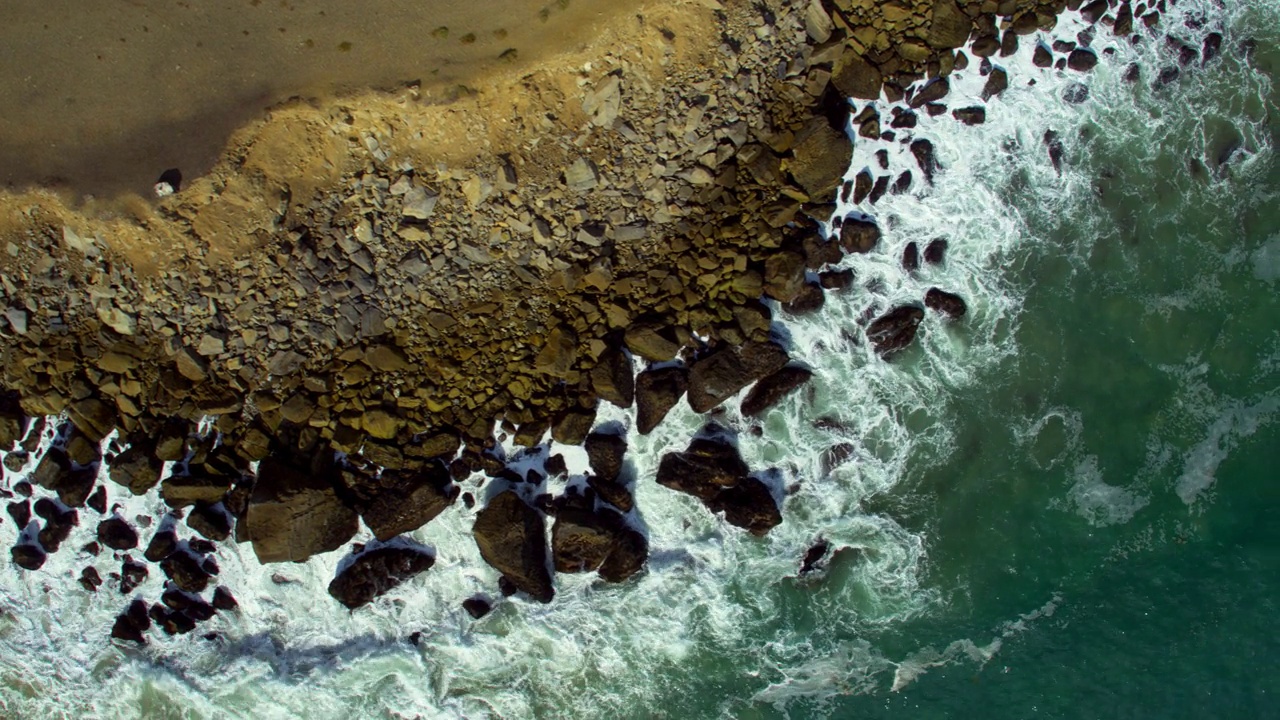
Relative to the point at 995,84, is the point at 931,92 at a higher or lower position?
lower

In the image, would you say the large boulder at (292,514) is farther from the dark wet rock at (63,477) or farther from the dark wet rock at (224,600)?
the dark wet rock at (63,477)

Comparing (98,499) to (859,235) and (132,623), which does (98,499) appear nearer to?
(132,623)

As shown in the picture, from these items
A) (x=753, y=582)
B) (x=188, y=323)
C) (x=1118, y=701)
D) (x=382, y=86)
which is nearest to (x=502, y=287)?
(x=382, y=86)

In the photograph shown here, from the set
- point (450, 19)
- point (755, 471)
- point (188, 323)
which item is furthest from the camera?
point (755, 471)

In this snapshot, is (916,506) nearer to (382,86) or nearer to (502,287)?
(502,287)

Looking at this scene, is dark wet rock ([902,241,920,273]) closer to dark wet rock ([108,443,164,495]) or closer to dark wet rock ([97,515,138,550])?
dark wet rock ([108,443,164,495])

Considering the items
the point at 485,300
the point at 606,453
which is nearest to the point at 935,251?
the point at 606,453
